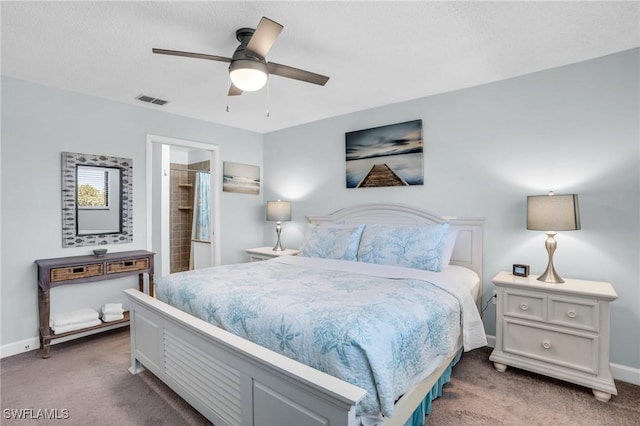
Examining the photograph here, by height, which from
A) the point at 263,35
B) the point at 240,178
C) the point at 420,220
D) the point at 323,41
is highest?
the point at 323,41

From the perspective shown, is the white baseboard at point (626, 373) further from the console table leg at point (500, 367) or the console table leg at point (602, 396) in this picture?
the console table leg at point (500, 367)

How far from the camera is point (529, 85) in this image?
2840 millimetres

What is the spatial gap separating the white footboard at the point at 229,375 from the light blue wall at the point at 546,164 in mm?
2387

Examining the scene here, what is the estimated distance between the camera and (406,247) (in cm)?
→ 288

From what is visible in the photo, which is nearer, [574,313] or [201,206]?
[574,313]

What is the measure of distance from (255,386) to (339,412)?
516mm

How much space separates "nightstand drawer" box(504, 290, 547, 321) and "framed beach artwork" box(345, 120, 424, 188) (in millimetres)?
1415

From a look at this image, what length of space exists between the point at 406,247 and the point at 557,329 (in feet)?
3.99

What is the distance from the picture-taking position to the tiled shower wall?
593 centimetres

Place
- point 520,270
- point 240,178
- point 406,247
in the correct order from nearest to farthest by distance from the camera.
→ point 520,270, point 406,247, point 240,178

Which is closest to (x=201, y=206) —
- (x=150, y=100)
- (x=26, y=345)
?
(x=150, y=100)

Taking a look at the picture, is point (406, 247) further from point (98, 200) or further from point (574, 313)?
point (98, 200)

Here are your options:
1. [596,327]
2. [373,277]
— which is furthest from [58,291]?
[596,327]

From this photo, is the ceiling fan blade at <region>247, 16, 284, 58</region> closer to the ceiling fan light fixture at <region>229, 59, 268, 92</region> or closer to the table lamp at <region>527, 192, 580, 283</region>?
the ceiling fan light fixture at <region>229, 59, 268, 92</region>
